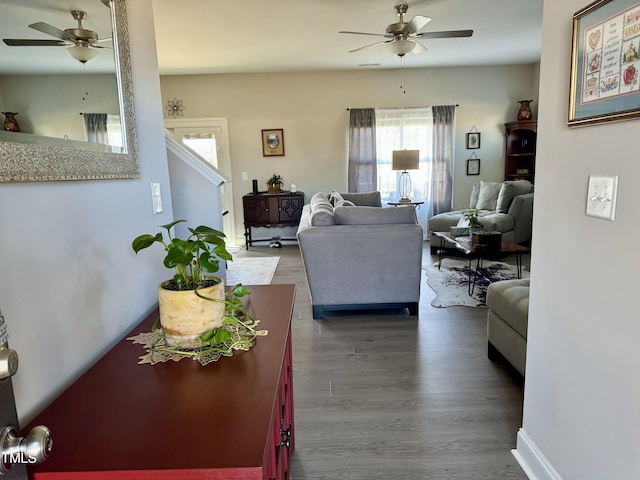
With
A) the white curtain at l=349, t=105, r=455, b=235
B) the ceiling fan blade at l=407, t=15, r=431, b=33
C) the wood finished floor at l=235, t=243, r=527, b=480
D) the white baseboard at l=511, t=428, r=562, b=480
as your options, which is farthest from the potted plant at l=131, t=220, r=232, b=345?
the white curtain at l=349, t=105, r=455, b=235

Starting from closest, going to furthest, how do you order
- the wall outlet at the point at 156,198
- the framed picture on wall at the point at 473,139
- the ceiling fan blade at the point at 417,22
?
1. the wall outlet at the point at 156,198
2. the ceiling fan blade at the point at 417,22
3. the framed picture on wall at the point at 473,139

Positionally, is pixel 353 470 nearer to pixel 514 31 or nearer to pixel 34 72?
pixel 34 72

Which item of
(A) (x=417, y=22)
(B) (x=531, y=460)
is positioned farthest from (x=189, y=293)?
(A) (x=417, y=22)

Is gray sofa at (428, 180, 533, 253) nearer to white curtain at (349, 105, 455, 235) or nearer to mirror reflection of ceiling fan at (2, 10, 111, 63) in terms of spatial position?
white curtain at (349, 105, 455, 235)

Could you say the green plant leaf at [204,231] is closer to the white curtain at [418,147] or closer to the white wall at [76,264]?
the white wall at [76,264]

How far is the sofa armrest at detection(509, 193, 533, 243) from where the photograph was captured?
5172 mm

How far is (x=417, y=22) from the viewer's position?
3.57 meters

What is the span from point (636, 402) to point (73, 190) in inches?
58.9

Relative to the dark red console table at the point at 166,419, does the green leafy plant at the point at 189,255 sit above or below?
above

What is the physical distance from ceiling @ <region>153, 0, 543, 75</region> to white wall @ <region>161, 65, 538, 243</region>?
272 millimetres

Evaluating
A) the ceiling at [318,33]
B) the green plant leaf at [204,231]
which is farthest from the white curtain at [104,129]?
the ceiling at [318,33]

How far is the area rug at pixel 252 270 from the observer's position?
4.48m

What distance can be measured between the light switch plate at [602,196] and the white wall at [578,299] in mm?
20

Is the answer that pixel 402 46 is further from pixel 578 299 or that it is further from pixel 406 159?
pixel 578 299
